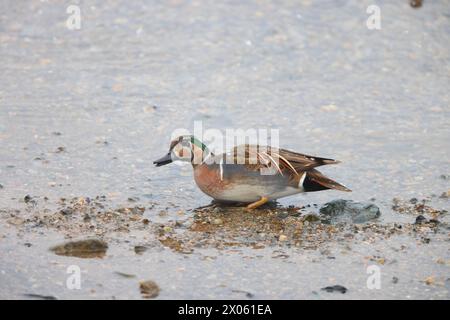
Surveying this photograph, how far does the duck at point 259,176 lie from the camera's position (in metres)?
6.94

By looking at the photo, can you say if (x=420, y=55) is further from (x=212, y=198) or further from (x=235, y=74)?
(x=212, y=198)

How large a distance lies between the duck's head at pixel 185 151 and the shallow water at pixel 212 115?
353 mm

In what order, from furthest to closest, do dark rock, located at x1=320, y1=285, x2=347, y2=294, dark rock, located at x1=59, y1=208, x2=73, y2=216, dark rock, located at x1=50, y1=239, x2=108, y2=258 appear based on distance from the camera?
dark rock, located at x1=59, y1=208, x2=73, y2=216, dark rock, located at x1=50, y1=239, x2=108, y2=258, dark rock, located at x1=320, y1=285, x2=347, y2=294

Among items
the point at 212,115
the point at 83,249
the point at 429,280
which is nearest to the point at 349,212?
the point at 429,280

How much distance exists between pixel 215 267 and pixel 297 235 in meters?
0.87

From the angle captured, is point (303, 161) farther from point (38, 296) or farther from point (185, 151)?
point (38, 296)

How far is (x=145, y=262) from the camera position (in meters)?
6.06

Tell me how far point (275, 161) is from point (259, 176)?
0.18 meters

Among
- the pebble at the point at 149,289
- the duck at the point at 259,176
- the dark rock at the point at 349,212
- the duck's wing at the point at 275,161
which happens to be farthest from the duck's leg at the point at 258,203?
the pebble at the point at 149,289

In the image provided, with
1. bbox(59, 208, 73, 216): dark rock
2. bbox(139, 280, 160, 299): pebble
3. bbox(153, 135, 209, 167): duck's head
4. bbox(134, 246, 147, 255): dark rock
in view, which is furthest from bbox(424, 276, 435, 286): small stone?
bbox(59, 208, 73, 216): dark rock

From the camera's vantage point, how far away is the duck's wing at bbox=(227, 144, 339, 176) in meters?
6.93

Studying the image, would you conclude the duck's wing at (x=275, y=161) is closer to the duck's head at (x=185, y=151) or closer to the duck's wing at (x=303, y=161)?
the duck's wing at (x=303, y=161)

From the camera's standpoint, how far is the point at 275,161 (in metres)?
6.95

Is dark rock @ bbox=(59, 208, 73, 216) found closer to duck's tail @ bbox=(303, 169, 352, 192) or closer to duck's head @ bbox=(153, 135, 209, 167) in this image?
duck's head @ bbox=(153, 135, 209, 167)
